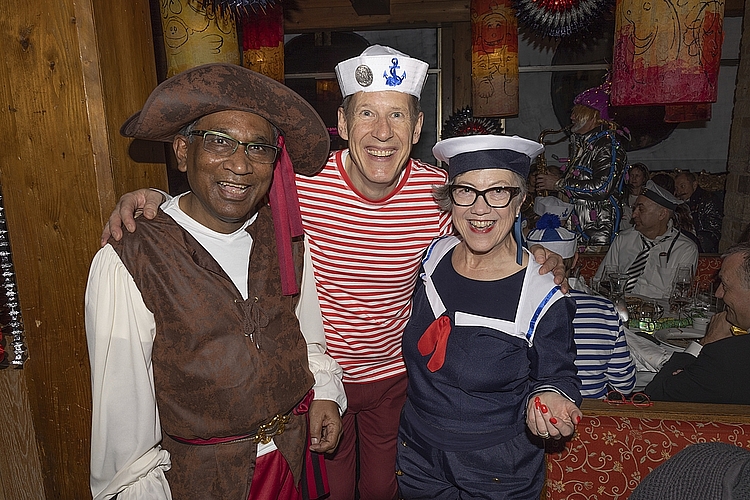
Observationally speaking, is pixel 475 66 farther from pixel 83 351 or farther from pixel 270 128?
pixel 83 351

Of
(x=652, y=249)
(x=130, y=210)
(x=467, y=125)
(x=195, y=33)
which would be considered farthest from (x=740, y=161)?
(x=130, y=210)

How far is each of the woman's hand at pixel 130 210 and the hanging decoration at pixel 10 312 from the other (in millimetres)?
488

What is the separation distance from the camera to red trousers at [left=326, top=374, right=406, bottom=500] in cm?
251

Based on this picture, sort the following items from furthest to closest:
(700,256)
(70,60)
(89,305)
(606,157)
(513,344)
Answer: (606,157)
(700,256)
(513,344)
(70,60)
(89,305)

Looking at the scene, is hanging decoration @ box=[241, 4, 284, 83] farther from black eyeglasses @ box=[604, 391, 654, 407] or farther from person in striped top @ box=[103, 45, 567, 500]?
black eyeglasses @ box=[604, 391, 654, 407]

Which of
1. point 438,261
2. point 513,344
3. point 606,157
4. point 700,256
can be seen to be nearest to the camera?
point 513,344

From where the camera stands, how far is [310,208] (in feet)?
7.53

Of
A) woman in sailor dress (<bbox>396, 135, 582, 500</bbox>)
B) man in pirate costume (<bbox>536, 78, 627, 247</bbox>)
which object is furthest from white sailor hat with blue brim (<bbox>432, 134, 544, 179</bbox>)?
man in pirate costume (<bbox>536, 78, 627, 247</bbox>)

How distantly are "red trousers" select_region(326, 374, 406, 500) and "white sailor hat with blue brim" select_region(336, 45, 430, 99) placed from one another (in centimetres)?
131

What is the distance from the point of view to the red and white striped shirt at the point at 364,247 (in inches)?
89.8

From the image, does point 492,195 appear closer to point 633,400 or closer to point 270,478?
point 633,400

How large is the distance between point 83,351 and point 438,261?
4.49 ft

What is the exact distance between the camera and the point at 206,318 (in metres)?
1.63

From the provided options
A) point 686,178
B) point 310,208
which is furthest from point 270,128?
point 686,178
